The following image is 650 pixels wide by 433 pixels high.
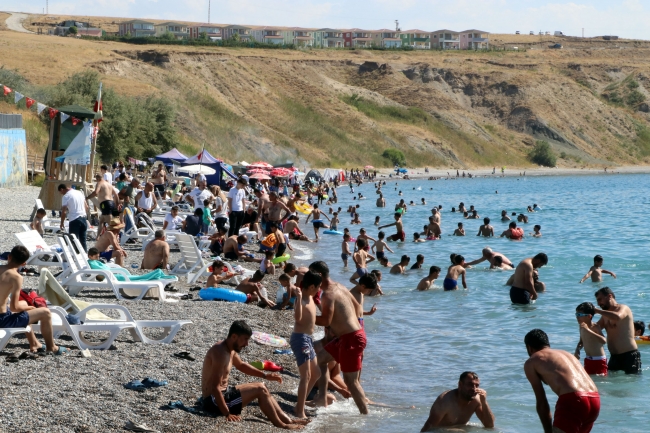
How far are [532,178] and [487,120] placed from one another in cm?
2349

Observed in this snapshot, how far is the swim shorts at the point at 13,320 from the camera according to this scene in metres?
7.51

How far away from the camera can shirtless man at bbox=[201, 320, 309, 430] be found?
6910 mm

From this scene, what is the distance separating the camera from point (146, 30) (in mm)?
143000

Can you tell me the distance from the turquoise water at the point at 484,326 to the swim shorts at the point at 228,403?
872 millimetres

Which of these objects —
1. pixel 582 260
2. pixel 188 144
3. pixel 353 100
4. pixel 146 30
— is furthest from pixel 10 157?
pixel 146 30

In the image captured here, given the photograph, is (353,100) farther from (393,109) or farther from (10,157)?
(10,157)

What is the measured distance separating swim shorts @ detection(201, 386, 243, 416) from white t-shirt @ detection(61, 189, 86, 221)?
7841 millimetres

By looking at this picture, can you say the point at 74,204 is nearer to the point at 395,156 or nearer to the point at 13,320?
the point at 13,320

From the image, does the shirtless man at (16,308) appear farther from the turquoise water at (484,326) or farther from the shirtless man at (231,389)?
the turquoise water at (484,326)

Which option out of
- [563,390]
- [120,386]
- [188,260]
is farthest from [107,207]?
[563,390]

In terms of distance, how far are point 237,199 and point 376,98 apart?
289ft

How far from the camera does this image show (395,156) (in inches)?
3533

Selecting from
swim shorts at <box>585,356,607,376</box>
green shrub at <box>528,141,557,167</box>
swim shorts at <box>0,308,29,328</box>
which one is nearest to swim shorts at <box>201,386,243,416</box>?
swim shorts at <box>0,308,29,328</box>

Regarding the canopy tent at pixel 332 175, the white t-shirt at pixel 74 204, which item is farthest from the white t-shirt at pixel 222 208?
the canopy tent at pixel 332 175
